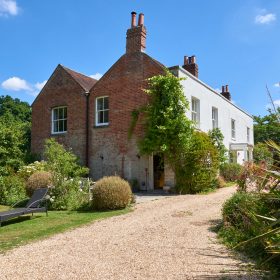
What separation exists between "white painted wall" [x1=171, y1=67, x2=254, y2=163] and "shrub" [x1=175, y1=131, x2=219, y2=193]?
8.03ft

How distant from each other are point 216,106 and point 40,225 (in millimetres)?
16876

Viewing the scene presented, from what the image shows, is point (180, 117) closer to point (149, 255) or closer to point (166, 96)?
point (166, 96)

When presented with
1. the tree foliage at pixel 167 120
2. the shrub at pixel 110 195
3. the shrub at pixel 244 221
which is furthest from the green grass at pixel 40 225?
the tree foliage at pixel 167 120

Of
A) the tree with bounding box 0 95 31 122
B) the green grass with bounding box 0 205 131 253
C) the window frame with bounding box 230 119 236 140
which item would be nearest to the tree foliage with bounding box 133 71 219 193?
the green grass with bounding box 0 205 131 253

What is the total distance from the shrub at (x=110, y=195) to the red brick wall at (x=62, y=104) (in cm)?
929

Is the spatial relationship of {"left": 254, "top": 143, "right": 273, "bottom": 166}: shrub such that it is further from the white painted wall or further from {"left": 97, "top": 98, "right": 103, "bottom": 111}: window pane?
{"left": 97, "top": 98, "right": 103, "bottom": 111}: window pane

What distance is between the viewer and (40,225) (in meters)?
10.1

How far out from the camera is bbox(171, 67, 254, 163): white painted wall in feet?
65.3

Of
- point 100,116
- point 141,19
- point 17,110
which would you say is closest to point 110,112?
point 100,116

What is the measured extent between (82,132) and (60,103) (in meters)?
2.82

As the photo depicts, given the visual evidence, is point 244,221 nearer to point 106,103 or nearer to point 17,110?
point 106,103

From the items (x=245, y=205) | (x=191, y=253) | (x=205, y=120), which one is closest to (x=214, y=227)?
(x=245, y=205)

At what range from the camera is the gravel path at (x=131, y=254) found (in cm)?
569

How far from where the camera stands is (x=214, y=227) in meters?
9.03
